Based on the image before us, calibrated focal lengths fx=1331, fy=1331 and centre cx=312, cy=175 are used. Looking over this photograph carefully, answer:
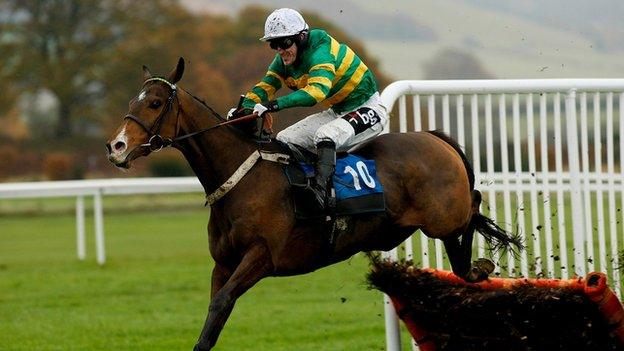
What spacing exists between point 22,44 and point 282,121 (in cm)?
2031

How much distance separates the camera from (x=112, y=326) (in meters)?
10.2

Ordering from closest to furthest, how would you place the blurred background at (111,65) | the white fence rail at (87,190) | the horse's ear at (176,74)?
the horse's ear at (176,74)
the white fence rail at (87,190)
the blurred background at (111,65)

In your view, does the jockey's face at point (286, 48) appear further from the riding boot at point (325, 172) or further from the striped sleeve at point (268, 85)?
the riding boot at point (325, 172)

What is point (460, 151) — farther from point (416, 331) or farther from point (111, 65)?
point (111, 65)

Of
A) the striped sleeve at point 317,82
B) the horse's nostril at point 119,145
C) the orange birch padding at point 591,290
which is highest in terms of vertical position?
the striped sleeve at point 317,82

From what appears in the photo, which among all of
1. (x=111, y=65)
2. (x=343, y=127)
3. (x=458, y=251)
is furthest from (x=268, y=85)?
(x=111, y=65)

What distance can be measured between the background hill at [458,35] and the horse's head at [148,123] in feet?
131

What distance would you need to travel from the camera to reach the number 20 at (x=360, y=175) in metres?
7.10

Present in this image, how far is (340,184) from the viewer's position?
707 centimetres

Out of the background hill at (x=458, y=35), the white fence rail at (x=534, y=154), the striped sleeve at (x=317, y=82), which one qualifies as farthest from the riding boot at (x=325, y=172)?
the background hill at (x=458, y=35)

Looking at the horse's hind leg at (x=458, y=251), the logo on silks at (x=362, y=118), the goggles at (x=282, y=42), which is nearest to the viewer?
the goggles at (x=282, y=42)

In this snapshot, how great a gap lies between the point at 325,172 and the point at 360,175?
299 millimetres

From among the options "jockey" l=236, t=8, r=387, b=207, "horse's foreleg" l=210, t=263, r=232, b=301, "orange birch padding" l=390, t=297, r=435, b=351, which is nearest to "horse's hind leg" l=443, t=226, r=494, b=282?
"orange birch padding" l=390, t=297, r=435, b=351

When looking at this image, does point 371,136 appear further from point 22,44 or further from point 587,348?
point 22,44
